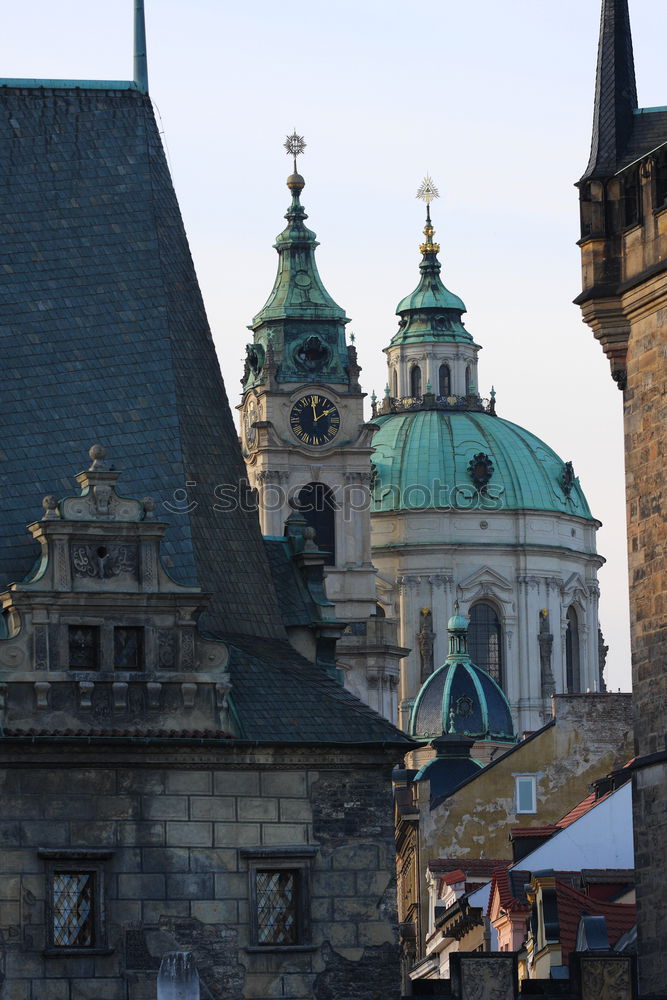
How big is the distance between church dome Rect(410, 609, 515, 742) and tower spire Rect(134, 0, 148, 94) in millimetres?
89339

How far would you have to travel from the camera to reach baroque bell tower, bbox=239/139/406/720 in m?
164

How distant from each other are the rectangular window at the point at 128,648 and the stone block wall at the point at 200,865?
1320 millimetres

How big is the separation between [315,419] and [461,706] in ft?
91.6

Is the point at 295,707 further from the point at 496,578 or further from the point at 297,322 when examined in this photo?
the point at 496,578

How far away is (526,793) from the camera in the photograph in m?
85.4

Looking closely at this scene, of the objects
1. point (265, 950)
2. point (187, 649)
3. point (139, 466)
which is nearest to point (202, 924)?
point (265, 950)

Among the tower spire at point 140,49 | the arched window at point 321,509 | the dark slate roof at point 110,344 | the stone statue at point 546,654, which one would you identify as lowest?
the dark slate roof at point 110,344

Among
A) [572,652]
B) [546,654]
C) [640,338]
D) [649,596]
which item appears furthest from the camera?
[572,652]

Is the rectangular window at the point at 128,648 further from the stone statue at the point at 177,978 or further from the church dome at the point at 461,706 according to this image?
the church dome at the point at 461,706

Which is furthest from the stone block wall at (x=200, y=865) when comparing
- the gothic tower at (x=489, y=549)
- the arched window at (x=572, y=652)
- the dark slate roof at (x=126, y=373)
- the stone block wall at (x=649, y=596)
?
the arched window at (x=572, y=652)

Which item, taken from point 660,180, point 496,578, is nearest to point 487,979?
point 660,180

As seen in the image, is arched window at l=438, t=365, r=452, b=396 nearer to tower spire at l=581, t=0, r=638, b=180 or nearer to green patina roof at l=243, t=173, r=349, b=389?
green patina roof at l=243, t=173, r=349, b=389

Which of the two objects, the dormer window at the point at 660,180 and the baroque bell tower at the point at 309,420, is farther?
the baroque bell tower at the point at 309,420

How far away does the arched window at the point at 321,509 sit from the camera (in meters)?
165
